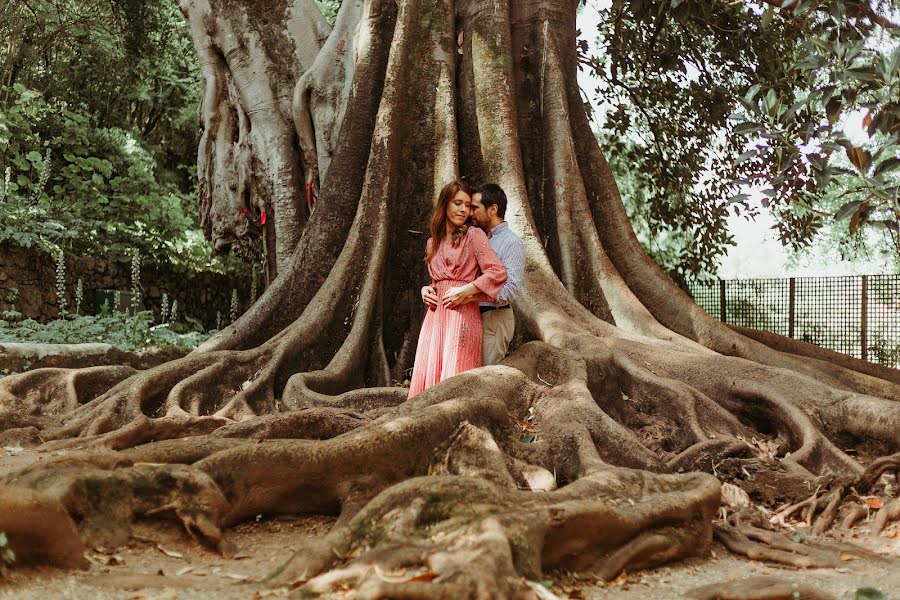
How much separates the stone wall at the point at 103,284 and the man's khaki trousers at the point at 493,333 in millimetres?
6415

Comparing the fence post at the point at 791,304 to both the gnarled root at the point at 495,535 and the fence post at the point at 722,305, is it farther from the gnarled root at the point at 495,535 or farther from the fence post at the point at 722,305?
the gnarled root at the point at 495,535

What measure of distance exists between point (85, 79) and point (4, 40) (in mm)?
1329

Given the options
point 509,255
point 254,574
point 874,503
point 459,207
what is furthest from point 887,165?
point 254,574

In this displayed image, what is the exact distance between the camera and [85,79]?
14.7 meters

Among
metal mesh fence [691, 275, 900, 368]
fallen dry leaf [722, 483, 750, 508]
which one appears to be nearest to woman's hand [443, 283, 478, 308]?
fallen dry leaf [722, 483, 750, 508]

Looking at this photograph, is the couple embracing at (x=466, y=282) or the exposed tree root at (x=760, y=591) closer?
the exposed tree root at (x=760, y=591)

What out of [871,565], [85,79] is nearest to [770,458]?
[871,565]

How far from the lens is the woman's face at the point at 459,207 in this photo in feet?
16.3

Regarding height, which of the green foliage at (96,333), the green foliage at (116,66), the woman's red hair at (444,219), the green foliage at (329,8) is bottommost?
the green foliage at (96,333)

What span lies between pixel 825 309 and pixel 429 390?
417 inches

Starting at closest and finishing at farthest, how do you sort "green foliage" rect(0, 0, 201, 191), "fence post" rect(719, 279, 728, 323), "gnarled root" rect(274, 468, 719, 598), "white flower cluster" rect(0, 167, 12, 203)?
"gnarled root" rect(274, 468, 719, 598) → "white flower cluster" rect(0, 167, 12, 203) → "green foliage" rect(0, 0, 201, 191) → "fence post" rect(719, 279, 728, 323)

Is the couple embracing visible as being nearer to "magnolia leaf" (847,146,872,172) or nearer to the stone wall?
"magnolia leaf" (847,146,872,172)

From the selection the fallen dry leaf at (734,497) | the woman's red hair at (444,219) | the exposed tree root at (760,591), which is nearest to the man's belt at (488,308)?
the woman's red hair at (444,219)

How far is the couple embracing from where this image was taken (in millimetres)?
4961
